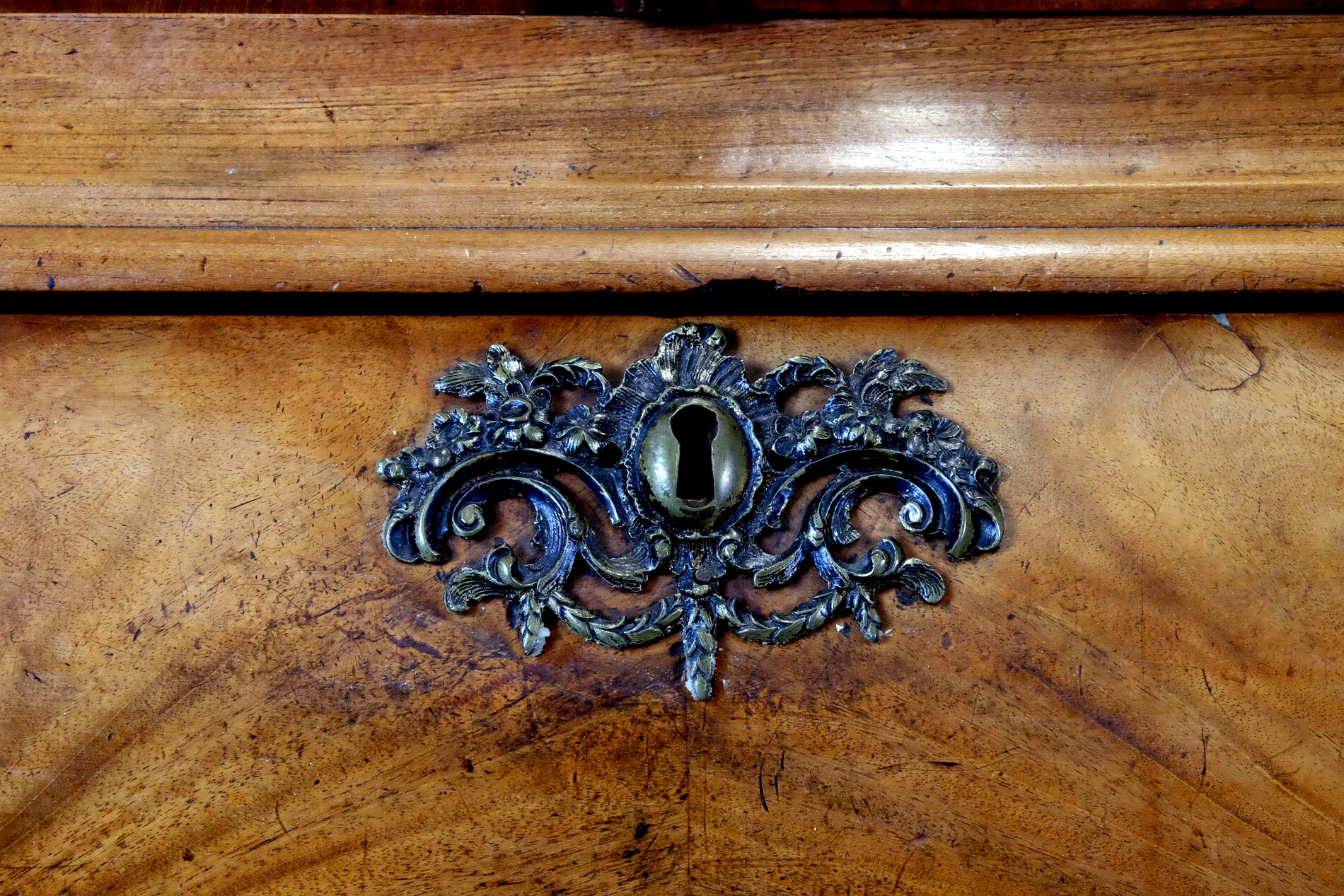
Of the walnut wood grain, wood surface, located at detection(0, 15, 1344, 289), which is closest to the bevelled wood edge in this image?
wood surface, located at detection(0, 15, 1344, 289)

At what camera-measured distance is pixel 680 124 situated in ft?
1.56

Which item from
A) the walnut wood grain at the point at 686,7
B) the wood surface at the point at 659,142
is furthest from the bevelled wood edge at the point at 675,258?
the walnut wood grain at the point at 686,7

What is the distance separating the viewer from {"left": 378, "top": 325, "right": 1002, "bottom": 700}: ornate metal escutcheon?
0.49 metres

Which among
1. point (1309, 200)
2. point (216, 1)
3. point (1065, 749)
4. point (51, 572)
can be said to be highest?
point (216, 1)

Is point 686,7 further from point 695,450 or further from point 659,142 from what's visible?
point 695,450

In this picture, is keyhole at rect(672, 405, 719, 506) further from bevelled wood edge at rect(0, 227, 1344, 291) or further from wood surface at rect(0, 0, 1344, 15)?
wood surface at rect(0, 0, 1344, 15)

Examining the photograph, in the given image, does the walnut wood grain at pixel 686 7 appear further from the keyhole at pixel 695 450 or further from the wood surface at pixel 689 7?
the keyhole at pixel 695 450

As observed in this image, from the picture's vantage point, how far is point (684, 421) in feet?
1.65

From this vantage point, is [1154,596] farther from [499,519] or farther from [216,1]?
[216,1]

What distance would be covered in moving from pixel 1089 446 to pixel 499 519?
31 centimetres

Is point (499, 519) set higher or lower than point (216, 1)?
lower

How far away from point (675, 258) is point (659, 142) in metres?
0.06

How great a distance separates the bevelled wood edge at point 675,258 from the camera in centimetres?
47

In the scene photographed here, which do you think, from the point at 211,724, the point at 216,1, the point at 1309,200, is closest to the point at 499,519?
the point at 211,724
